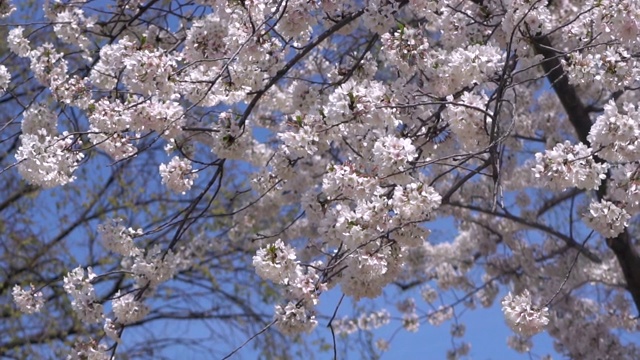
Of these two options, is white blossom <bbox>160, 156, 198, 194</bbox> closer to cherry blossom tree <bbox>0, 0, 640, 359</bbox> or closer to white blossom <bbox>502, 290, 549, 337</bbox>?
cherry blossom tree <bbox>0, 0, 640, 359</bbox>

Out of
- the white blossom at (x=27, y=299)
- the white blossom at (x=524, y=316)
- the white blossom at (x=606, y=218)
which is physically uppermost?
the white blossom at (x=27, y=299)

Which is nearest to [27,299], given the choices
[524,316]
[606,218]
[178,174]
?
[178,174]

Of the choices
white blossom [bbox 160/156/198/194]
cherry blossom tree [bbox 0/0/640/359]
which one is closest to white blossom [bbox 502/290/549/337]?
cherry blossom tree [bbox 0/0/640/359]

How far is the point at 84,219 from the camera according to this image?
9.24 meters

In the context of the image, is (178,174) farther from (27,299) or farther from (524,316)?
(524,316)

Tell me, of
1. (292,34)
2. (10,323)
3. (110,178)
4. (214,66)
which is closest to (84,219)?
(110,178)

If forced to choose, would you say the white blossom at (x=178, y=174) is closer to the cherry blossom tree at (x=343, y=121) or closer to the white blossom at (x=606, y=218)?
the cherry blossom tree at (x=343, y=121)

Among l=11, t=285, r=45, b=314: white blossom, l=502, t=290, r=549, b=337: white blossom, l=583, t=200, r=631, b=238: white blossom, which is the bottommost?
l=502, t=290, r=549, b=337: white blossom

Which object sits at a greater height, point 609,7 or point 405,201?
point 609,7

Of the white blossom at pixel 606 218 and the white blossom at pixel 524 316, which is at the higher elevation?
the white blossom at pixel 606 218

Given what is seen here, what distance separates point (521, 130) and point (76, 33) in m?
3.55

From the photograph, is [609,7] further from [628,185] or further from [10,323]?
[10,323]

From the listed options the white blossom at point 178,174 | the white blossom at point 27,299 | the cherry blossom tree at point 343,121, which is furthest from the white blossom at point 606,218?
the white blossom at point 27,299

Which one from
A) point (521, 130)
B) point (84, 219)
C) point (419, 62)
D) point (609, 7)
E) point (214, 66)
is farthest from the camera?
point (84, 219)
